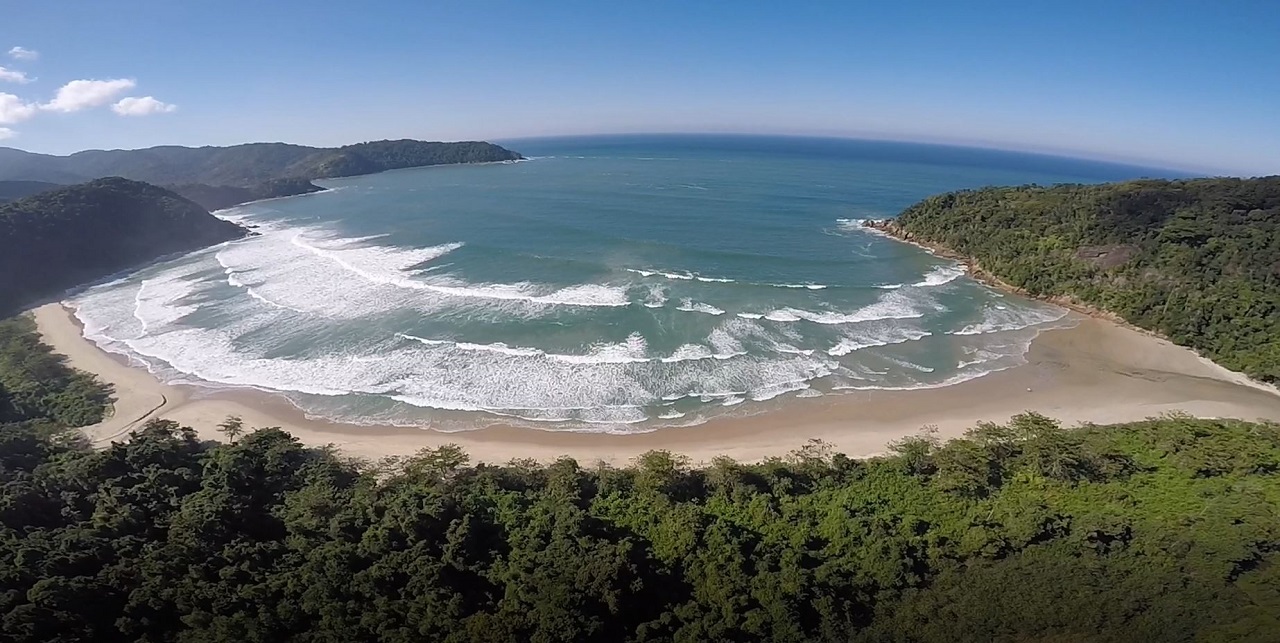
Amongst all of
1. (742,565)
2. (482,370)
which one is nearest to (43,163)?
(482,370)

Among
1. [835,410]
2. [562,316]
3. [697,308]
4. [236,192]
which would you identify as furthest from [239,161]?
[835,410]

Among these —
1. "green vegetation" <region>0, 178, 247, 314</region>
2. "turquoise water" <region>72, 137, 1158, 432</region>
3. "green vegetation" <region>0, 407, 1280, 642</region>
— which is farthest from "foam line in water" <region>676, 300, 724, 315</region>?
"green vegetation" <region>0, 178, 247, 314</region>

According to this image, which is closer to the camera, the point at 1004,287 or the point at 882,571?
the point at 882,571

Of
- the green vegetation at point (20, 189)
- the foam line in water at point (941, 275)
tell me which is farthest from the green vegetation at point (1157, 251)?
the green vegetation at point (20, 189)

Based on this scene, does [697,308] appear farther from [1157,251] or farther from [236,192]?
[236,192]

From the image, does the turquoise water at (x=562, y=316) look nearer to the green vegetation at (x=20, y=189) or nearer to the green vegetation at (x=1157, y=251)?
the green vegetation at (x=1157, y=251)

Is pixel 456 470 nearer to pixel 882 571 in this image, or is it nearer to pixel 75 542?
pixel 75 542

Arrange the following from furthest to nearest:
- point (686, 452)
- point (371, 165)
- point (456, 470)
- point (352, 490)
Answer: point (371, 165) < point (686, 452) < point (456, 470) < point (352, 490)
